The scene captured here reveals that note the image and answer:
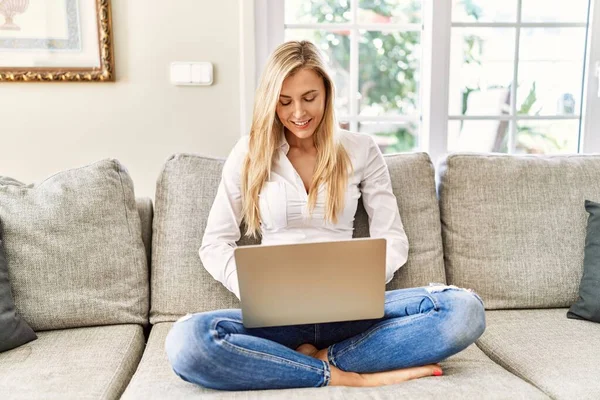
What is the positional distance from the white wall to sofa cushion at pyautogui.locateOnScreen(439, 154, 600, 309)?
2.82ft

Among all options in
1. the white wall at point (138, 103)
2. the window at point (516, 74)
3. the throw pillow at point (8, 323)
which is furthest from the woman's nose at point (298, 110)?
the window at point (516, 74)

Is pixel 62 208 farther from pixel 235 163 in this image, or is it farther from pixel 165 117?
pixel 165 117

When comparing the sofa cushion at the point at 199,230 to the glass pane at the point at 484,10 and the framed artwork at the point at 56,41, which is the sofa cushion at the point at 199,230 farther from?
the glass pane at the point at 484,10

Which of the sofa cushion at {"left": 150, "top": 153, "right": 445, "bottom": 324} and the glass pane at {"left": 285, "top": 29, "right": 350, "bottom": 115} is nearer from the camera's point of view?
→ the sofa cushion at {"left": 150, "top": 153, "right": 445, "bottom": 324}

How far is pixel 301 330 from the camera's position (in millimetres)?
1456

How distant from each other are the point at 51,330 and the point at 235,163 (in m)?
0.67

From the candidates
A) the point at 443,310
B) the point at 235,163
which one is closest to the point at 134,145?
the point at 235,163

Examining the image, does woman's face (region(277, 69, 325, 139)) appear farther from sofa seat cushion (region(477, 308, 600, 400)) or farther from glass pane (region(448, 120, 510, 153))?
glass pane (region(448, 120, 510, 153))

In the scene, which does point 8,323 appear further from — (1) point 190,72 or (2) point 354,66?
(2) point 354,66

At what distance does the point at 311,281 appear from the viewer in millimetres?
1236

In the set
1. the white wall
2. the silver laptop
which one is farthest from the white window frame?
the silver laptop

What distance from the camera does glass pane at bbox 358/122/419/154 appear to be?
2.46 metres

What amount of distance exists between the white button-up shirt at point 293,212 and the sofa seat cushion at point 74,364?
30cm

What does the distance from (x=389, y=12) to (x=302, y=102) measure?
0.94m
